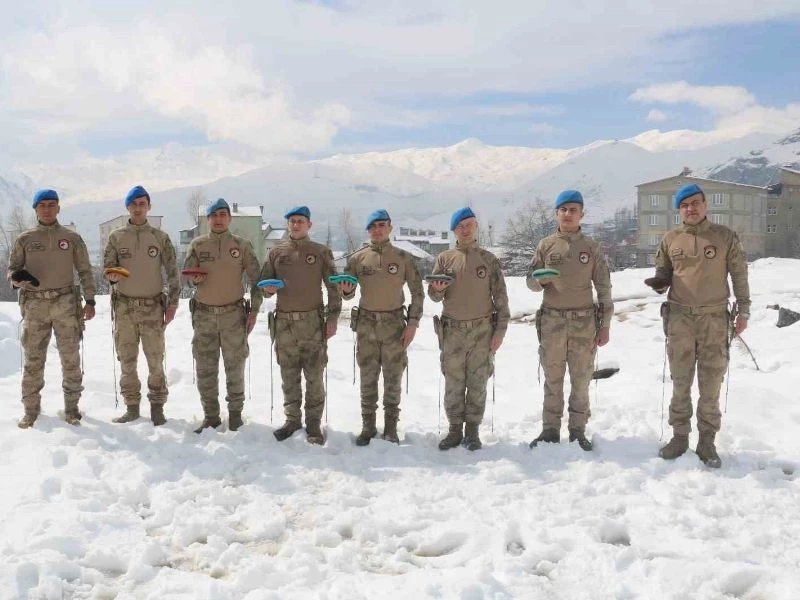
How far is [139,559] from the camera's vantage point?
4.36 metres

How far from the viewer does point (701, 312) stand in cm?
615

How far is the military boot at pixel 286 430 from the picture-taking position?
6891 mm

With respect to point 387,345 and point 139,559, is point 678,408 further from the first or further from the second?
point 139,559

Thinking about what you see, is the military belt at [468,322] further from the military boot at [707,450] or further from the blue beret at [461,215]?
the military boot at [707,450]

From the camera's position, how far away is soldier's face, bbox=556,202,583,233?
257 inches

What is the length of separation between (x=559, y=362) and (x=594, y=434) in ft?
3.13

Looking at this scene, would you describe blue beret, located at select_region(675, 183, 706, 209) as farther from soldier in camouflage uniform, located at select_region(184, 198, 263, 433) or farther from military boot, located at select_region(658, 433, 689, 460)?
soldier in camouflage uniform, located at select_region(184, 198, 263, 433)

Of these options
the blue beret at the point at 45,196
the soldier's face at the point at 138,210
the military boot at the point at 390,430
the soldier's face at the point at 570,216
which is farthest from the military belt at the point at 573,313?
the blue beret at the point at 45,196

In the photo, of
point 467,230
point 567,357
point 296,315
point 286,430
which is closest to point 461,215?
point 467,230

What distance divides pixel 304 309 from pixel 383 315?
0.90m

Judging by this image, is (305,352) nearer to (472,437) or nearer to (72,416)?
(472,437)

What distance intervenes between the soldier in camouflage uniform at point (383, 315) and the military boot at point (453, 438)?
1.69 feet

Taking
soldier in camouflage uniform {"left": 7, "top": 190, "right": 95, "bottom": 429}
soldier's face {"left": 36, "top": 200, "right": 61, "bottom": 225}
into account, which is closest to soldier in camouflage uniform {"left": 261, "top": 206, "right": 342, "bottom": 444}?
soldier in camouflage uniform {"left": 7, "top": 190, "right": 95, "bottom": 429}

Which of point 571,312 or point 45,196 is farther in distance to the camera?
point 45,196
